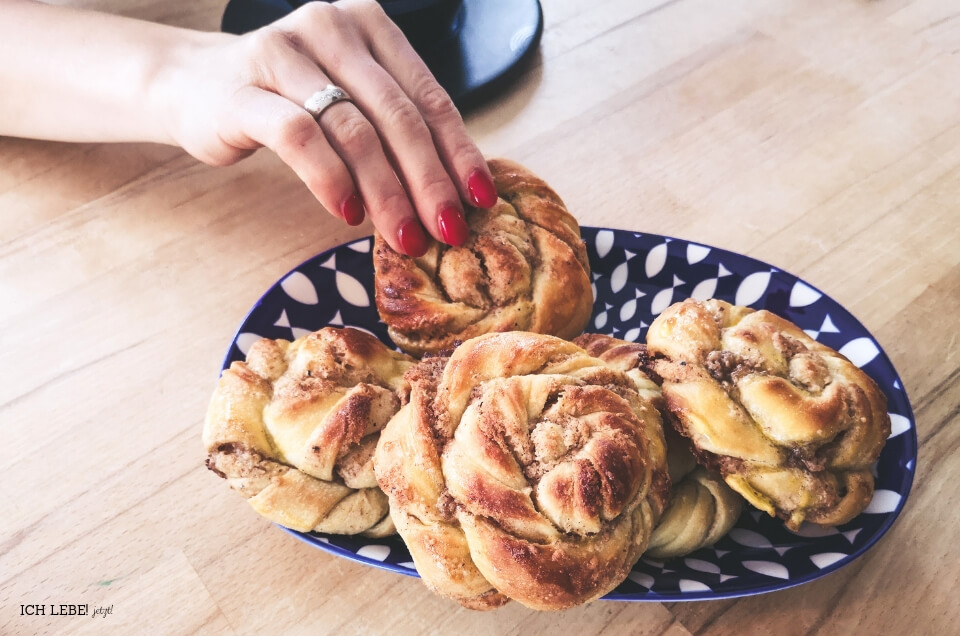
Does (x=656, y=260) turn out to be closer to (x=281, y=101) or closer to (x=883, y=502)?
(x=883, y=502)

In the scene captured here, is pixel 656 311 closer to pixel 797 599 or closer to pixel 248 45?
pixel 797 599

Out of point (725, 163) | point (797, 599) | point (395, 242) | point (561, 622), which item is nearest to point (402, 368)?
point (395, 242)

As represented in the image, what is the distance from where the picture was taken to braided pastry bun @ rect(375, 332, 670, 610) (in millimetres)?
588

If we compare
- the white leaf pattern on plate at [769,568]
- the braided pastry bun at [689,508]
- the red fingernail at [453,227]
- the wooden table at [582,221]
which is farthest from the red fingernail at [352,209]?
the white leaf pattern on plate at [769,568]

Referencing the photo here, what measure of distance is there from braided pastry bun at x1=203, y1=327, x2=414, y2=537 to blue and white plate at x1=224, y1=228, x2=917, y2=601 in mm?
35

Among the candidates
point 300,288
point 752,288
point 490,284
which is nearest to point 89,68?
point 300,288

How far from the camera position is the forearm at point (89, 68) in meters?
1.15

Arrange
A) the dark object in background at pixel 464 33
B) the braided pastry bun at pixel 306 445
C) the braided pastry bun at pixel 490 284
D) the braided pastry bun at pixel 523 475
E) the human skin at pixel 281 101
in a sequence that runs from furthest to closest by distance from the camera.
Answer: the dark object in background at pixel 464 33 < the human skin at pixel 281 101 < the braided pastry bun at pixel 490 284 < the braided pastry bun at pixel 306 445 < the braided pastry bun at pixel 523 475

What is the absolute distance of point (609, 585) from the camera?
1.97ft

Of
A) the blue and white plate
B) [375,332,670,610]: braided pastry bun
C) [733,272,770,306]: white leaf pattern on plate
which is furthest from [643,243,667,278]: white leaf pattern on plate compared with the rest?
[375,332,670,610]: braided pastry bun

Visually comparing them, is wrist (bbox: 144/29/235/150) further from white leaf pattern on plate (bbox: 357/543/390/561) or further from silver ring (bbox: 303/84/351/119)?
white leaf pattern on plate (bbox: 357/543/390/561)

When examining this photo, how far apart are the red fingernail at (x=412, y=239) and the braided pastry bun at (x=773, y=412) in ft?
0.94

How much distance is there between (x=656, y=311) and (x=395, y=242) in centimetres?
35

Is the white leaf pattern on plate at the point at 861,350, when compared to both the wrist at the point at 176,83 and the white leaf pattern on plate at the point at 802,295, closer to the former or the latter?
the white leaf pattern on plate at the point at 802,295
